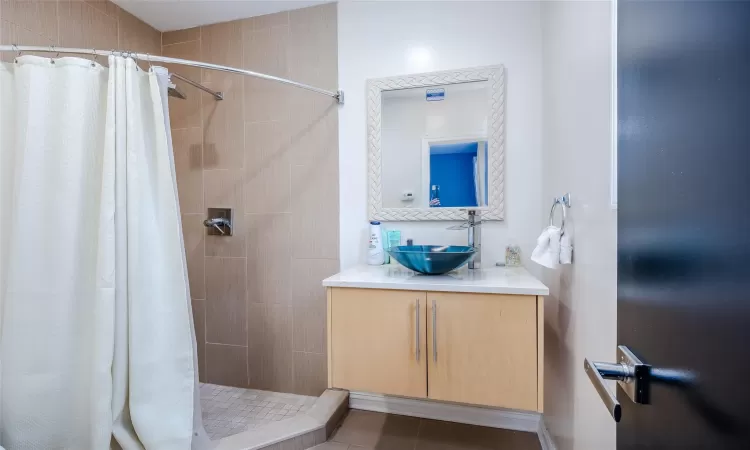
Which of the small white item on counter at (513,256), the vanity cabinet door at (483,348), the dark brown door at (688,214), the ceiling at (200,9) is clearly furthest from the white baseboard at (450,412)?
the ceiling at (200,9)

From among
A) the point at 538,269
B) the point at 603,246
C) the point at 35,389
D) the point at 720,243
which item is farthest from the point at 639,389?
the point at 35,389

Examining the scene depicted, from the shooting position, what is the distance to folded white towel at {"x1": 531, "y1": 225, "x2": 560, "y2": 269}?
1.16 metres

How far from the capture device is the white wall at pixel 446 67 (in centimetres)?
166

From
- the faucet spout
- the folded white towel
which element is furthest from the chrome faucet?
the folded white towel

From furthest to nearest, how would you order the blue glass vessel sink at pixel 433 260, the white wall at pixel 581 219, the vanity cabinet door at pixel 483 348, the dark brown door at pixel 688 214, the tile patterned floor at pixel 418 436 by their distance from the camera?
the tile patterned floor at pixel 418 436 < the blue glass vessel sink at pixel 433 260 < the vanity cabinet door at pixel 483 348 < the white wall at pixel 581 219 < the dark brown door at pixel 688 214

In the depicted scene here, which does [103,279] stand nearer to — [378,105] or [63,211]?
[63,211]

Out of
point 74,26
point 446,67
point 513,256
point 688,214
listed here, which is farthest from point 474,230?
point 74,26

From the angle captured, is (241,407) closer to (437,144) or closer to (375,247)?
(375,247)

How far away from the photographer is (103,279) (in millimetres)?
1207

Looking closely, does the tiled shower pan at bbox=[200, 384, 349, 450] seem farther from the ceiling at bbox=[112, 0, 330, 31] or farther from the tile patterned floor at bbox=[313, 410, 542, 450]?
the ceiling at bbox=[112, 0, 330, 31]

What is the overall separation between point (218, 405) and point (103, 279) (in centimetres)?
109

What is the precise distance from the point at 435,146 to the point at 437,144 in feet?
0.05

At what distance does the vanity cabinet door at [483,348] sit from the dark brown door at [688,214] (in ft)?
1.97

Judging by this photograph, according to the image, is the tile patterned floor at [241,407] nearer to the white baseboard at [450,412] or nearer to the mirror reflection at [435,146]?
the white baseboard at [450,412]
